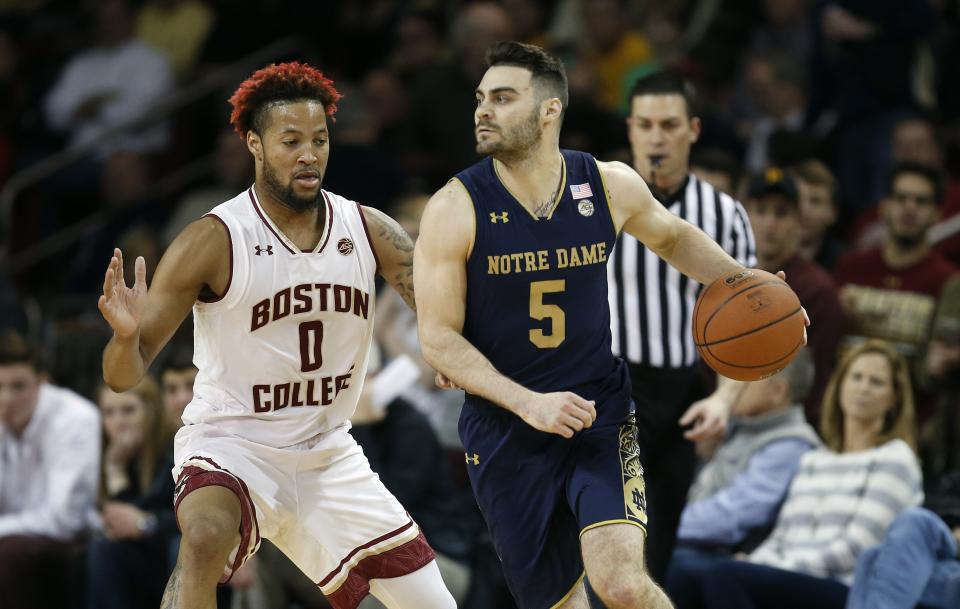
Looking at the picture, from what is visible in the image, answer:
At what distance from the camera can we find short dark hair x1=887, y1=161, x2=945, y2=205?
862 centimetres

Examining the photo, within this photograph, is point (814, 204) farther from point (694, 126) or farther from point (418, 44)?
point (418, 44)

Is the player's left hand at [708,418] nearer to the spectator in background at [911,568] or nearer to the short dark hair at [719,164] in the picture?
the spectator in background at [911,568]

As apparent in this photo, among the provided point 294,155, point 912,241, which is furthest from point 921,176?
point 294,155

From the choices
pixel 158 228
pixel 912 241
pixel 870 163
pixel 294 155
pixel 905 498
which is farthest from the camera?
pixel 158 228

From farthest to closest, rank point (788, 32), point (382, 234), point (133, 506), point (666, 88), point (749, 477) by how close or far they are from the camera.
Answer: point (788, 32) < point (133, 506) < point (749, 477) < point (666, 88) < point (382, 234)

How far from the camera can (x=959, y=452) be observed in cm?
784

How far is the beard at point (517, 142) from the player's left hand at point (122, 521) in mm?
Result: 3600

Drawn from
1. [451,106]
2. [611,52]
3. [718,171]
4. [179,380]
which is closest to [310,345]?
[179,380]

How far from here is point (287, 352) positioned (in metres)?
5.49

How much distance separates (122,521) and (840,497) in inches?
142

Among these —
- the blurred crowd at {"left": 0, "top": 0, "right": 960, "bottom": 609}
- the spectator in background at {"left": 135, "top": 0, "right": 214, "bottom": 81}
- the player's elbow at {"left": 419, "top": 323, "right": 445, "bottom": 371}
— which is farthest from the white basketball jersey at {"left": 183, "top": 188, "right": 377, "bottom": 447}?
the spectator in background at {"left": 135, "top": 0, "right": 214, "bottom": 81}

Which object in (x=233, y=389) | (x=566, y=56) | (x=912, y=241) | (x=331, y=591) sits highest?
(x=566, y=56)

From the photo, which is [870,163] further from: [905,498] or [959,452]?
[905,498]

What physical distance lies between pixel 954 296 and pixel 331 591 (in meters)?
3.98
